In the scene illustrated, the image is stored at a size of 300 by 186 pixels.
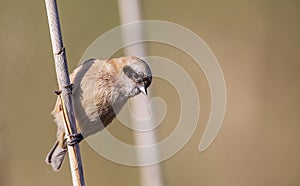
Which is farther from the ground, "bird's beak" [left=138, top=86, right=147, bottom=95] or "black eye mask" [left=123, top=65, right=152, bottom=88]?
"black eye mask" [left=123, top=65, right=152, bottom=88]

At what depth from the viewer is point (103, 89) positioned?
2057mm

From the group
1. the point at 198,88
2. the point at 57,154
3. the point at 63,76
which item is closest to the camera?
the point at 63,76

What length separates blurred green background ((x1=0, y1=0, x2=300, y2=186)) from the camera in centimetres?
335

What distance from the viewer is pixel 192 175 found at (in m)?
3.44

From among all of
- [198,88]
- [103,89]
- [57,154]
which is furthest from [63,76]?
[198,88]

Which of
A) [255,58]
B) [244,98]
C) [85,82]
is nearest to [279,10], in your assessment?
[255,58]

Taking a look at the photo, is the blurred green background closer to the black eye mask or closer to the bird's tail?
the bird's tail

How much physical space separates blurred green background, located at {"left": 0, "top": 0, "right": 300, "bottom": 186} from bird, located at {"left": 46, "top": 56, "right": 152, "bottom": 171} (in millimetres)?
1217

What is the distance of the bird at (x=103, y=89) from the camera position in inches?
79.5

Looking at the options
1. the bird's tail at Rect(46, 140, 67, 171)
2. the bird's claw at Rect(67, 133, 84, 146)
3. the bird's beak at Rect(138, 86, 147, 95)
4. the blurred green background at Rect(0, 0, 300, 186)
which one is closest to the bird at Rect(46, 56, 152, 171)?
the bird's beak at Rect(138, 86, 147, 95)

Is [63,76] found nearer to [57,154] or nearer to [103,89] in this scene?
[103,89]

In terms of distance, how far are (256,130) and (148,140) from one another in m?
1.74

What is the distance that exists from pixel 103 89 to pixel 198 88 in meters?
1.56

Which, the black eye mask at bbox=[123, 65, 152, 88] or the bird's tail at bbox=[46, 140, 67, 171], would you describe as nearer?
the black eye mask at bbox=[123, 65, 152, 88]
